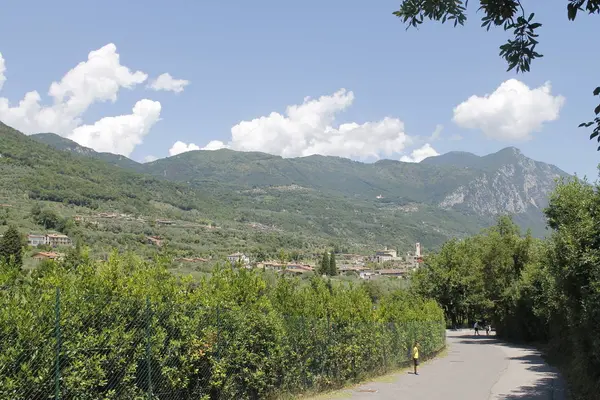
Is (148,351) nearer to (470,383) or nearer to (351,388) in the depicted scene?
(351,388)

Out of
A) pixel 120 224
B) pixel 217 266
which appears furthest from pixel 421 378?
pixel 120 224

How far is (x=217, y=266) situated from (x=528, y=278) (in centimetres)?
2759

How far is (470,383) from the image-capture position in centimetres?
1720

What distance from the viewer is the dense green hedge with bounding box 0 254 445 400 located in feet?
19.9

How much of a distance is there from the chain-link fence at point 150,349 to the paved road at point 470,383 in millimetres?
1849

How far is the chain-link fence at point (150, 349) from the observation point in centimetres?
593

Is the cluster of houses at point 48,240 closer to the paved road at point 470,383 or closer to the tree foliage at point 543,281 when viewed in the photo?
the tree foliage at point 543,281

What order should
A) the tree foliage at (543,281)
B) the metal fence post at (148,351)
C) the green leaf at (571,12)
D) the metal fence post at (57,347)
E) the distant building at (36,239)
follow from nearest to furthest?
the green leaf at (571,12) < the metal fence post at (57,347) < the metal fence post at (148,351) < the tree foliage at (543,281) < the distant building at (36,239)

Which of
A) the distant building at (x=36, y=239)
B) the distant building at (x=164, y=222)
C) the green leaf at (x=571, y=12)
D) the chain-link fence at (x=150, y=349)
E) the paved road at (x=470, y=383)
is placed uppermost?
the distant building at (x=164, y=222)

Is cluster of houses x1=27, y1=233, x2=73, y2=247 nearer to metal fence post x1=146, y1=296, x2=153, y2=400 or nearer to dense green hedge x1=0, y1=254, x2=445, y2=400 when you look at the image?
→ dense green hedge x1=0, y1=254, x2=445, y2=400

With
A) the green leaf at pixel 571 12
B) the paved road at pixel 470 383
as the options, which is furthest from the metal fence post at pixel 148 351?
the paved road at pixel 470 383

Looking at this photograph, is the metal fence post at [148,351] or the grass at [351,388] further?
the grass at [351,388]

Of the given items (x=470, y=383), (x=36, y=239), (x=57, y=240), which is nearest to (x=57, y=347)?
(x=470, y=383)

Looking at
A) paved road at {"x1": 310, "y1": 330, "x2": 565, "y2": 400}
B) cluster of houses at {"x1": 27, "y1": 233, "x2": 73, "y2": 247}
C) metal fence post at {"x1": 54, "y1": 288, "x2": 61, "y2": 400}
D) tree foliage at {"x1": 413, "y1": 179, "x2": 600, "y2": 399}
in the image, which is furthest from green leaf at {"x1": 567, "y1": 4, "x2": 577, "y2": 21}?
cluster of houses at {"x1": 27, "y1": 233, "x2": 73, "y2": 247}
